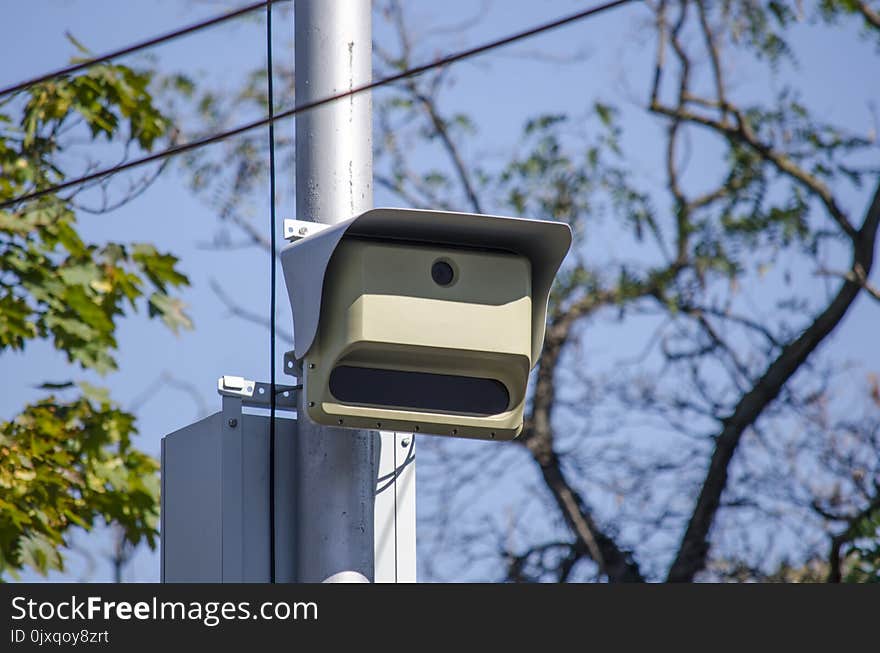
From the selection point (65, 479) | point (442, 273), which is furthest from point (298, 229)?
point (65, 479)

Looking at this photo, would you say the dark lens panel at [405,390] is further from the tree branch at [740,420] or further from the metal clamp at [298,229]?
the tree branch at [740,420]

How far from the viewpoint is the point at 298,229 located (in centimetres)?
365

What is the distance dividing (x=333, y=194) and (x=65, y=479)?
3.03m

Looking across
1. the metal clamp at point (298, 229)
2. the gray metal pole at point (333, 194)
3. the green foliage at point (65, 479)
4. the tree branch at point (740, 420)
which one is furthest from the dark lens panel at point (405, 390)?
the tree branch at point (740, 420)

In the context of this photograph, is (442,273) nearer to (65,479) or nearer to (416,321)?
(416,321)

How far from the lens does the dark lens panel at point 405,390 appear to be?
3475 millimetres

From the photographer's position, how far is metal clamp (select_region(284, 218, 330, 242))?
12.0 ft

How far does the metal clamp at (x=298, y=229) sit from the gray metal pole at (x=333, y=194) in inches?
2.2

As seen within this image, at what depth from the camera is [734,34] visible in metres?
12.0

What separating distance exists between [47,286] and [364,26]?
3069 mm

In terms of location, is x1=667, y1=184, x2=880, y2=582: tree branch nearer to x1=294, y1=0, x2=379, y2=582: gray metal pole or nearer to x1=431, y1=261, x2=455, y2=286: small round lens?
x1=294, y1=0, x2=379, y2=582: gray metal pole

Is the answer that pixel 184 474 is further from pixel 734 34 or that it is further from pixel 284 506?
pixel 734 34

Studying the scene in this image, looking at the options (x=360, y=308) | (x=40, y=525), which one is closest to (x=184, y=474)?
(x=360, y=308)

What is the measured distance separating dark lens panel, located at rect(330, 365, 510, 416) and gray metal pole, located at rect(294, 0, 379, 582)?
17 centimetres
